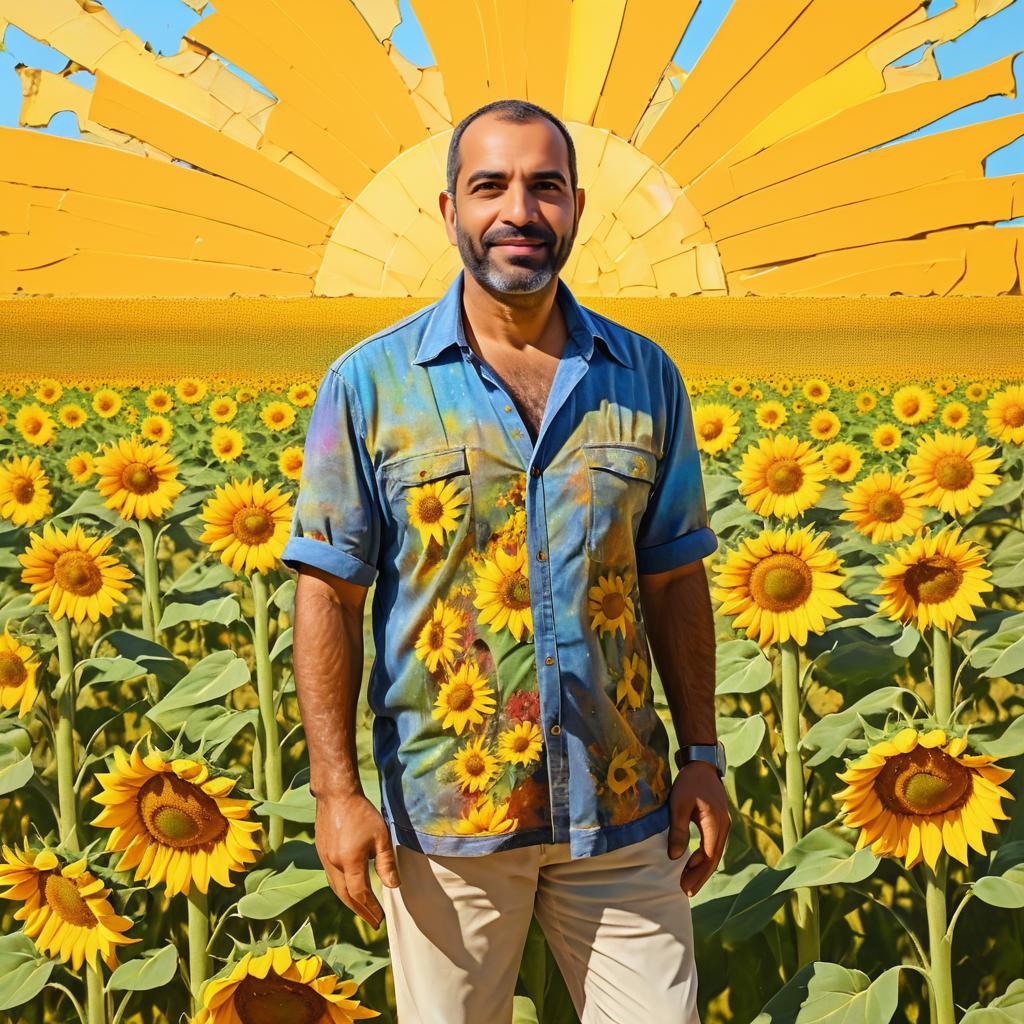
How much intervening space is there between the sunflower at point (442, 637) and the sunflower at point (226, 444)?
36.8 inches

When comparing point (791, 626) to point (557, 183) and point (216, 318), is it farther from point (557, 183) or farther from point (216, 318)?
point (216, 318)

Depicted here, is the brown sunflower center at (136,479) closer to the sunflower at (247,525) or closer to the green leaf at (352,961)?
the sunflower at (247,525)

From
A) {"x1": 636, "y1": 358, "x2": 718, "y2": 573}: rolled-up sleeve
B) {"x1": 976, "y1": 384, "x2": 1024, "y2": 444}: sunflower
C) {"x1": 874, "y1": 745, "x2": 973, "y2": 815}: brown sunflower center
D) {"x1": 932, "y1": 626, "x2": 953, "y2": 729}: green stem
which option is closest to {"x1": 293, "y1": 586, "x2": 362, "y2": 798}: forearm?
{"x1": 636, "y1": 358, "x2": 718, "y2": 573}: rolled-up sleeve

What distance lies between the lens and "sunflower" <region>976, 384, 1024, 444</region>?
8.11 ft

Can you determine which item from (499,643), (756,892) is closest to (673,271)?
(499,643)

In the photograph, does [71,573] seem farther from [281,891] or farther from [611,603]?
[611,603]

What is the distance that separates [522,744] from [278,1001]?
3.42 feet

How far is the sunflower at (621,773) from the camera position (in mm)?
1627

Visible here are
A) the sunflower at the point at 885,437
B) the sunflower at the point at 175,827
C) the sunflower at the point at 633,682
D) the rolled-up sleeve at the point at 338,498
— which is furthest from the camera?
the sunflower at the point at 885,437

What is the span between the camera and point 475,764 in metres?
1.61

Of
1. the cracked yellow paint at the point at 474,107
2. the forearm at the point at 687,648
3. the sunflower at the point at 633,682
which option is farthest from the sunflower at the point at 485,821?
the cracked yellow paint at the point at 474,107

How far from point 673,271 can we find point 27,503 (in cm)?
136

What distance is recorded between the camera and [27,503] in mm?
2359

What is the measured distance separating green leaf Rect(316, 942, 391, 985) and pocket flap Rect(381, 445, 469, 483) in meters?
1.17
